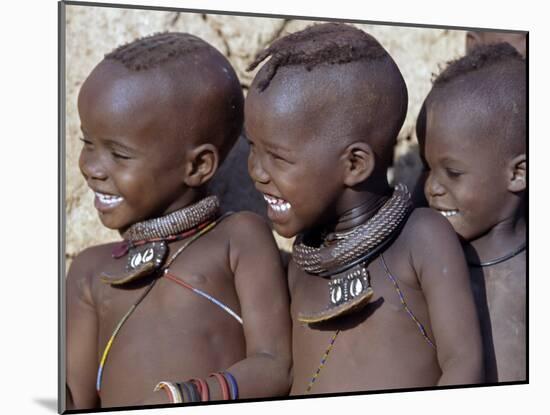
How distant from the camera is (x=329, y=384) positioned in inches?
110

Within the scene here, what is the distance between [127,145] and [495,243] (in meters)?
1.19

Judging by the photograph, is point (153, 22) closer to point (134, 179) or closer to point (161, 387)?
point (134, 179)

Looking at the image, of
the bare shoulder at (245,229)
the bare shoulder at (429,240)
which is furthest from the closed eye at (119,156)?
the bare shoulder at (429,240)

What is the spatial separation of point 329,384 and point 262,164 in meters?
0.66

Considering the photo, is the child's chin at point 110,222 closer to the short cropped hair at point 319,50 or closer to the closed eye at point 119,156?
the closed eye at point 119,156

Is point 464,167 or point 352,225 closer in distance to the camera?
point 352,225

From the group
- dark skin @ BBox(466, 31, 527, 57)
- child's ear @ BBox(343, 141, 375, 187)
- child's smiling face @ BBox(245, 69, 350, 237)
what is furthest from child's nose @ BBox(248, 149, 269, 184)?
dark skin @ BBox(466, 31, 527, 57)

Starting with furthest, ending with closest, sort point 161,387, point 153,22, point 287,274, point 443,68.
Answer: point 443,68
point 153,22
point 287,274
point 161,387

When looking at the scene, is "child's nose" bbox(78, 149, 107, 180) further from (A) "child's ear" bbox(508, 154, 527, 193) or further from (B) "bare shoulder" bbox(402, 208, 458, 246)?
(A) "child's ear" bbox(508, 154, 527, 193)

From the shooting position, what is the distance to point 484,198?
301 cm

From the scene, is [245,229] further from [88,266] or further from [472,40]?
[472,40]

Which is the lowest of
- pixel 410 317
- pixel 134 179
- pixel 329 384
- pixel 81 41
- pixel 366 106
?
pixel 329 384

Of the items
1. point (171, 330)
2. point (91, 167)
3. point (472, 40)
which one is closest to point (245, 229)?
point (171, 330)

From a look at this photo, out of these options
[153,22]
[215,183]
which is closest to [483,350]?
[215,183]
